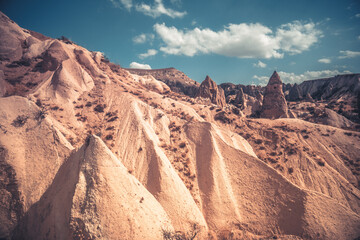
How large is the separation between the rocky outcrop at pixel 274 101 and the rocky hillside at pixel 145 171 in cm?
1167

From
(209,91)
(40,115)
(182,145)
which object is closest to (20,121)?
(40,115)

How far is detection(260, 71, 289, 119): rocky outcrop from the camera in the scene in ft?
126

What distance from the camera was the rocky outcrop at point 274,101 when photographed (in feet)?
126

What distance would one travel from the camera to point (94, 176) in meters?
10.8

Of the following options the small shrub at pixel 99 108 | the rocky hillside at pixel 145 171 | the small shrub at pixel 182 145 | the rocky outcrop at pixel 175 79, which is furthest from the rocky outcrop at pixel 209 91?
the small shrub at pixel 99 108

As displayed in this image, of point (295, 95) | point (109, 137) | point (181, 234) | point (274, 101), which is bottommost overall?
point (181, 234)

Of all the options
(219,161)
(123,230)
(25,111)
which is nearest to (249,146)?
(219,161)

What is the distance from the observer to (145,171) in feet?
50.4

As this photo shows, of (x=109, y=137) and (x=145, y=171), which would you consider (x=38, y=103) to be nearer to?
(x=109, y=137)

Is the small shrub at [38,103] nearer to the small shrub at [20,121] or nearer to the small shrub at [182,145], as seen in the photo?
the small shrub at [20,121]

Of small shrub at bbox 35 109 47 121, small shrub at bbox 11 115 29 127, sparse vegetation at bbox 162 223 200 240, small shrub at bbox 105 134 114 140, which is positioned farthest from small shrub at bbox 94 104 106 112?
sparse vegetation at bbox 162 223 200 240

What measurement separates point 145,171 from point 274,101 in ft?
126

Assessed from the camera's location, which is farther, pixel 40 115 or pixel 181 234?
pixel 40 115

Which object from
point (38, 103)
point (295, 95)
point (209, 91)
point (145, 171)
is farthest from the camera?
point (295, 95)
